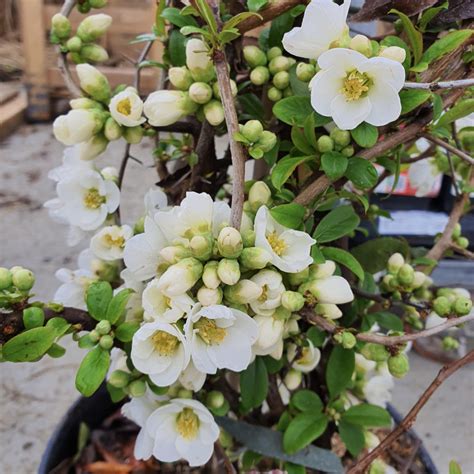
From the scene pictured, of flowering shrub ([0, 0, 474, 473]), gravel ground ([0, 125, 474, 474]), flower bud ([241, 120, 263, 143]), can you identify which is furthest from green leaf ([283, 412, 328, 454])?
gravel ground ([0, 125, 474, 474])

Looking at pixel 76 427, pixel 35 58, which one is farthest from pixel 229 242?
pixel 35 58

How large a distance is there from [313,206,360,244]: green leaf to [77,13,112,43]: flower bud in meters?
0.26

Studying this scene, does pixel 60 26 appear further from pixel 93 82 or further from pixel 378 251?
pixel 378 251

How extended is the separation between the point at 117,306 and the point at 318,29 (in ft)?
0.79

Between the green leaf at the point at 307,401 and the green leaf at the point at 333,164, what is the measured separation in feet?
0.90

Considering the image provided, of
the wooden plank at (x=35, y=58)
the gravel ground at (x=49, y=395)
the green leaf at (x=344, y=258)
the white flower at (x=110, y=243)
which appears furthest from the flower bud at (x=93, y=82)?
the wooden plank at (x=35, y=58)

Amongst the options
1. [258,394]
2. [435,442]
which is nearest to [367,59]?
[258,394]

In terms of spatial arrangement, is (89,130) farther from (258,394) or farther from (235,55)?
(258,394)

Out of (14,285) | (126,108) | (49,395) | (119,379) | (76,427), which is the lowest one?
(49,395)

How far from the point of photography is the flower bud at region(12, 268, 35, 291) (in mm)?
410

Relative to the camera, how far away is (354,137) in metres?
0.40

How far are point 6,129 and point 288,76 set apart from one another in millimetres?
2551

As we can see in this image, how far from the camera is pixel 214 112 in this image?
44 centimetres

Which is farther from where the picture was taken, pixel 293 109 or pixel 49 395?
pixel 49 395
